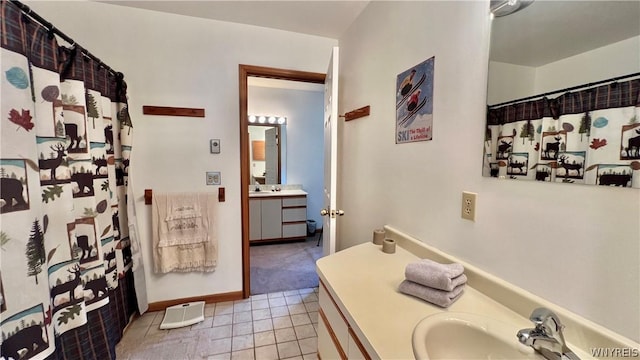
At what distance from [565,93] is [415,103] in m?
0.68

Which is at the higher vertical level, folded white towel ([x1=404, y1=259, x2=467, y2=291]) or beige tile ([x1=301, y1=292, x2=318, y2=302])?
folded white towel ([x1=404, y1=259, x2=467, y2=291])

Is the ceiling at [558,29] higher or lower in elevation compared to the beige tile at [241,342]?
higher

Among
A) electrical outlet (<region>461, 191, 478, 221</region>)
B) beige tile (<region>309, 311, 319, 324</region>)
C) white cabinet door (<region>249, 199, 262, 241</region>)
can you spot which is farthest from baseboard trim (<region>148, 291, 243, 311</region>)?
electrical outlet (<region>461, 191, 478, 221</region>)

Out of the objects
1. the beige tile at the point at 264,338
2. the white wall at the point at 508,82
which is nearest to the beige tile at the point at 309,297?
the beige tile at the point at 264,338

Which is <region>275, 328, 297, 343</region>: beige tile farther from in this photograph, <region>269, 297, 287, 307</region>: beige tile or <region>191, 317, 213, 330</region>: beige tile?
<region>191, 317, 213, 330</region>: beige tile

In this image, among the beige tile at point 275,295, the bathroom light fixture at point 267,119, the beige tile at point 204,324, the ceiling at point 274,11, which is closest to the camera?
the ceiling at point 274,11

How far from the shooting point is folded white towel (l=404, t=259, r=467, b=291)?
0.90 meters

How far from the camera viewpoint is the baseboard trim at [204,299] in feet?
7.30

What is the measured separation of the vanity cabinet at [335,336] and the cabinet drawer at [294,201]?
8.91ft

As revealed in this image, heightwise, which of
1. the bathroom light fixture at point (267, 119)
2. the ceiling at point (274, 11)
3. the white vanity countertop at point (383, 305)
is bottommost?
the white vanity countertop at point (383, 305)

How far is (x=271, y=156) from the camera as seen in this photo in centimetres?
434

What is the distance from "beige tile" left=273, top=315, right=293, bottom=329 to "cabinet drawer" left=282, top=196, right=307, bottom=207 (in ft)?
6.40

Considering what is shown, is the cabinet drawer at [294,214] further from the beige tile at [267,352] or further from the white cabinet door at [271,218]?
the beige tile at [267,352]

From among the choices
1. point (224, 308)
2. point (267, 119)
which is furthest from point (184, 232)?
point (267, 119)
